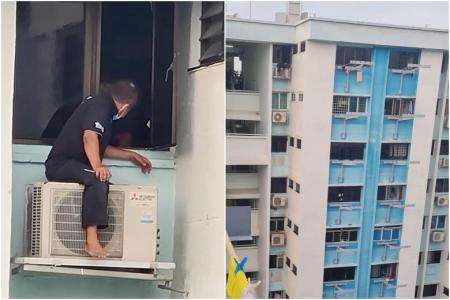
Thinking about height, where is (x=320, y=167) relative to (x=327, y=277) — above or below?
above

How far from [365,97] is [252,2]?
1.50 ft

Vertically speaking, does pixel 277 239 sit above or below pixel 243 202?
below

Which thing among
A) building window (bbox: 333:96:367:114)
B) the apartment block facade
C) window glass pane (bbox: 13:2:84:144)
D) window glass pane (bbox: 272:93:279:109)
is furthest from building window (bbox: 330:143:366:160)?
window glass pane (bbox: 13:2:84:144)

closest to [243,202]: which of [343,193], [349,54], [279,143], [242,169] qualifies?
[242,169]

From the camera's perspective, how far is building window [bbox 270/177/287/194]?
4.22 ft

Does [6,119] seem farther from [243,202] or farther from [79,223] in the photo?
[243,202]

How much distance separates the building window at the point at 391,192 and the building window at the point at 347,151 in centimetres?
14

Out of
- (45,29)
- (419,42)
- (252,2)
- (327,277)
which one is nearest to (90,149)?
(45,29)

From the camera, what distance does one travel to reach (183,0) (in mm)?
1325

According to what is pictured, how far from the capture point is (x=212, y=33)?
1.28m

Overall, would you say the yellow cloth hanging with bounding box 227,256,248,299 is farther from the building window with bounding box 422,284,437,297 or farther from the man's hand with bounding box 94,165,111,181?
the building window with bounding box 422,284,437,297

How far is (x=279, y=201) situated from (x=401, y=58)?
0.58 m

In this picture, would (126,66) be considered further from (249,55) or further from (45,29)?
(249,55)

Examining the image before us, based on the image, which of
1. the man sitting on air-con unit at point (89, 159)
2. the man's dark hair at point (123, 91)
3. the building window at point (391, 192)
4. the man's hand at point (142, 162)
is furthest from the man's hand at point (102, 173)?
the building window at point (391, 192)
